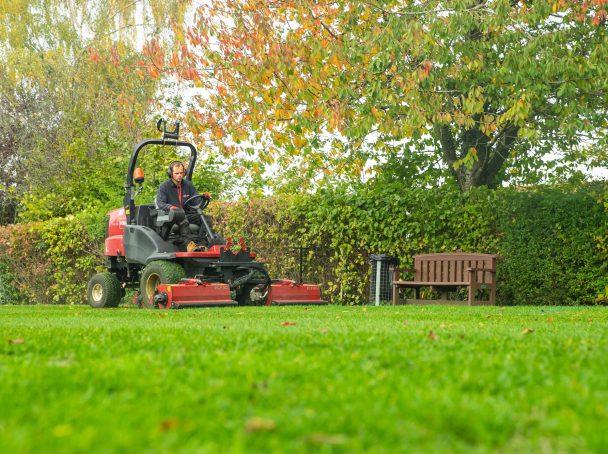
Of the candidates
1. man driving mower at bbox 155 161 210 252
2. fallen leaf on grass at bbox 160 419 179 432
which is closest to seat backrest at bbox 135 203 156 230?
man driving mower at bbox 155 161 210 252

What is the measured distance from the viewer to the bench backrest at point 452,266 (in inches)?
540

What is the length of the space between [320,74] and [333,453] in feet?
38.9

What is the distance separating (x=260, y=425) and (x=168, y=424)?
0.30 meters

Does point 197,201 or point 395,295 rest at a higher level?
point 197,201

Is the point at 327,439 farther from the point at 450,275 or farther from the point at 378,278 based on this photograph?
the point at 378,278

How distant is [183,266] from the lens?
1252 centimetres

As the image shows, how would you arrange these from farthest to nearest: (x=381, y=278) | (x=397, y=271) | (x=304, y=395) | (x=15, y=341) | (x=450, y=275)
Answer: (x=381, y=278), (x=397, y=271), (x=450, y=275), (x=15, y=341), (x=304, y=395)

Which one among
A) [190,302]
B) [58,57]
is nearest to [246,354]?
[190,302]

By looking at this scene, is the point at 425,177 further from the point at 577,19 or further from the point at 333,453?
the point at 333,453

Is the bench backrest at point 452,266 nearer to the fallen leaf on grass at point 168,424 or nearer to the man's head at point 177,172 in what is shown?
the man's head at point 177,172

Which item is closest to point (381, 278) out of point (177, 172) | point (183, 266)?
point (183, 266)

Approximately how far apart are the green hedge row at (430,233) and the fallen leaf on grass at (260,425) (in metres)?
11.4

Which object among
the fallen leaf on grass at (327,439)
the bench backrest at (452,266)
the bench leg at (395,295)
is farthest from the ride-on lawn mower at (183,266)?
the fallen leaf on grass at (327,439)

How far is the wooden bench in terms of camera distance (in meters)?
13.6
